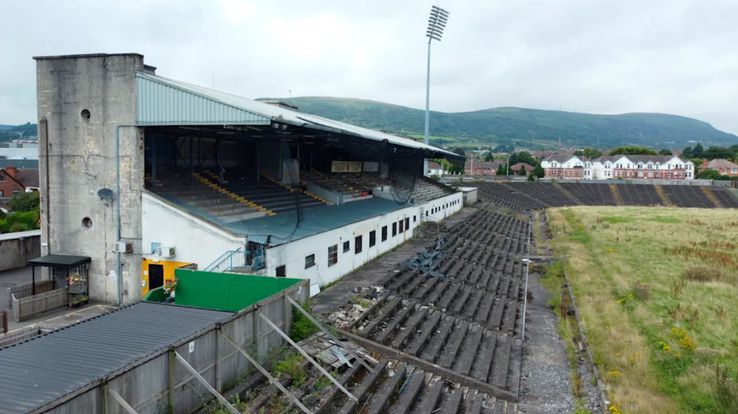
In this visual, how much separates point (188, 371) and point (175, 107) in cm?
878

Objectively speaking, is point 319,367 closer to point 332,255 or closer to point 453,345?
point 453,345

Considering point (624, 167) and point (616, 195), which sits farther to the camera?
point (624, 167)

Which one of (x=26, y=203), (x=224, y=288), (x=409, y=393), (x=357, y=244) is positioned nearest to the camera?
(x=409, y=393)

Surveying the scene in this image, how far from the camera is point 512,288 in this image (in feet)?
79.0

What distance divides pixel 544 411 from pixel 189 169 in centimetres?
1376

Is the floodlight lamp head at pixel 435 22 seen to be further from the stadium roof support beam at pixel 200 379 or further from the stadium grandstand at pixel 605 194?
the stadium roof support beam at pixel 200 379

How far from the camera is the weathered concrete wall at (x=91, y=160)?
48.8 feet

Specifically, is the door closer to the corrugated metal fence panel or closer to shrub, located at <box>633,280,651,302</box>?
the corrugated metal fence panel

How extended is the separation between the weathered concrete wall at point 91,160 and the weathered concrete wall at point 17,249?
470 centimetres

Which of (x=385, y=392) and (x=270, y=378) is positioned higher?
(x=270, y=378)

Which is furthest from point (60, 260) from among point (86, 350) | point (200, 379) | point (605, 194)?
point (605, 194)

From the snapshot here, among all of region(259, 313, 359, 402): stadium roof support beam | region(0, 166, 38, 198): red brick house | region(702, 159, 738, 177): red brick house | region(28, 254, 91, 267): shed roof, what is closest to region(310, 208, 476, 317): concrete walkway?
region(259, 313, 359, 402): stadium roof support beam

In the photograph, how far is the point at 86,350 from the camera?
791cm

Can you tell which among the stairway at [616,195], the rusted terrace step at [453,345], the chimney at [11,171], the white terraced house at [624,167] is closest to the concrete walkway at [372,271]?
the rusted terrace step at [453,345]
